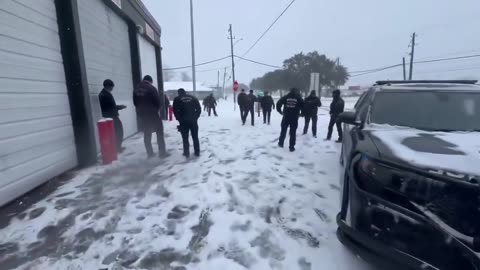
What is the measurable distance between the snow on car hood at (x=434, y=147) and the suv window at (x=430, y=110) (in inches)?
10.5

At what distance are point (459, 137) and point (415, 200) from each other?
1186 millimetres

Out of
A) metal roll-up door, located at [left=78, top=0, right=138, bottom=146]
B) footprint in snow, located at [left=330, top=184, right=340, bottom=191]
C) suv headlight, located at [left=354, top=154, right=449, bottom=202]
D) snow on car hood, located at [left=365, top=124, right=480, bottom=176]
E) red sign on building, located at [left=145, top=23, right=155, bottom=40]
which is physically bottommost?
footprint in snow, located at [left=330, top=184, right=340, bottom=191]

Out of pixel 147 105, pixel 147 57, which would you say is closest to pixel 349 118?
pixel 147 105

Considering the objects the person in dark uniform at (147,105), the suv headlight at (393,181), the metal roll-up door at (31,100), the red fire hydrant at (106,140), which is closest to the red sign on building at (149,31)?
the person in dark uniform at (147,105)

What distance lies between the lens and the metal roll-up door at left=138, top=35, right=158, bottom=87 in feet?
38.9

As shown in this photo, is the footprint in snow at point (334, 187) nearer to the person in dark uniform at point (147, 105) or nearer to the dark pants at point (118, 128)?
the person in dark uniform at point (147, 105)

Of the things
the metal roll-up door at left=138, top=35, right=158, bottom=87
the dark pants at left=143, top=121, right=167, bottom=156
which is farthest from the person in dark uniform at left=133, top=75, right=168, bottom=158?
the metal roll-up door at left=138, top=35, right=158, bottom=87

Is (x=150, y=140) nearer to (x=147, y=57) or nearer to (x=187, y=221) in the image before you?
(x=187, y=221)

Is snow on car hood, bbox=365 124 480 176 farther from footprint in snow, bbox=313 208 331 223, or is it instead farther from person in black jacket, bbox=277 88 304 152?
person in black jacket, bbox=277 88 304 152

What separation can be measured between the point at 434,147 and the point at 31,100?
229 inches

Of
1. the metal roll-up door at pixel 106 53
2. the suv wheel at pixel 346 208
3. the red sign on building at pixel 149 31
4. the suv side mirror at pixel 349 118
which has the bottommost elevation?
the suv wheel at pixel 346 208

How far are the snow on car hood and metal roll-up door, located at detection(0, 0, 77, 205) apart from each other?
5.15 meters

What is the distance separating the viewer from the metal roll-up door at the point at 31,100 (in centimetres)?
413

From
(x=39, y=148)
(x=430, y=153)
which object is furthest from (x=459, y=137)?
(x=39, y=148)
